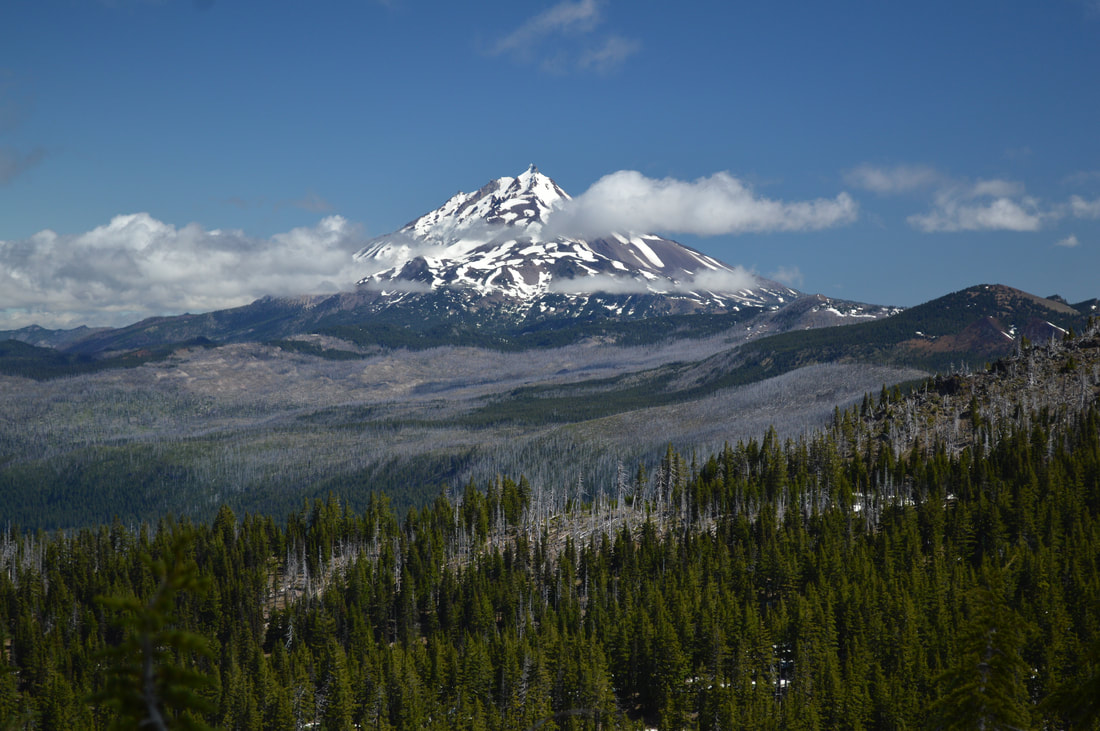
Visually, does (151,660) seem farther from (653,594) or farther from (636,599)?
(636,599)

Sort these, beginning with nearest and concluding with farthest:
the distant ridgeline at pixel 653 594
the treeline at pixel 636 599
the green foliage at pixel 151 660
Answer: the green foliage at pixel 151 660 < the treeline at pixel 636 599 < the distant ridgeline at pixel 653 594

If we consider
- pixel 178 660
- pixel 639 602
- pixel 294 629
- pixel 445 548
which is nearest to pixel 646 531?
pixel 639 602

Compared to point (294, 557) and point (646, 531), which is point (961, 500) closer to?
point (646, 531)

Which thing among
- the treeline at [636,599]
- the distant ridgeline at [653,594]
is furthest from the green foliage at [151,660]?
the treeline at [636,599]

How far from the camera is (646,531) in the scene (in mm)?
144875

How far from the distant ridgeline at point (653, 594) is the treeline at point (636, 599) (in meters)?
0.46

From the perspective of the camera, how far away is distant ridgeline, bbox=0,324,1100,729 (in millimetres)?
95062

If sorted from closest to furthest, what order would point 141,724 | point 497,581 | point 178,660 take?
point 141,724
point 178,660
point 497,581

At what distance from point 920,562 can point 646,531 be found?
149ft

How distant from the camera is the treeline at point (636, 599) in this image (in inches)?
3718

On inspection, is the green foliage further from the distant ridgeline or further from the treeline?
the treeline

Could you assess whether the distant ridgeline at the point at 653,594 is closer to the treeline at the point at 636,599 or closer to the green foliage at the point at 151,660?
the treeline at the point at 636,599

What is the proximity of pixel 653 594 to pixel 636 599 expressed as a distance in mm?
5198

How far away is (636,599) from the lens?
121438mm
